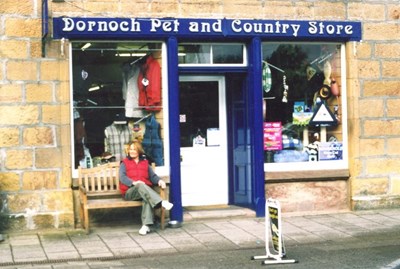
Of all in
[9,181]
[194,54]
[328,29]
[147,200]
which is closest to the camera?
[147,200]

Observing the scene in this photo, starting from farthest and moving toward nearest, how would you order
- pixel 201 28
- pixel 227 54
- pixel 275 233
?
pixel 227 54 < pixel 201 28 < pixel 275 233

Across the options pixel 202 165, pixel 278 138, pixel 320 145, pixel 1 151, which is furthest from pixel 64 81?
pixel 320 145

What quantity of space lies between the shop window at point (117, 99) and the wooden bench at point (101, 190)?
273 millimetres

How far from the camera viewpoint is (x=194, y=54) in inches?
481

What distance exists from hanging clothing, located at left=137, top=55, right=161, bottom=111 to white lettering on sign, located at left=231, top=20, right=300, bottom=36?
1.49 metres

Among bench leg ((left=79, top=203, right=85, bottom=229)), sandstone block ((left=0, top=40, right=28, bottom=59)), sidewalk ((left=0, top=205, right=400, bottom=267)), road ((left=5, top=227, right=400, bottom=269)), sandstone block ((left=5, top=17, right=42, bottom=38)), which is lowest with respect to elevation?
road ((left=5, top=227, right=400, bottom=269))

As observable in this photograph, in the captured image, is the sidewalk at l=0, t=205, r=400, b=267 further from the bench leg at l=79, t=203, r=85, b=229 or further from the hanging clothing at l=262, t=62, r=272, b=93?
the hanging clothing at l=262, t=62, r=272, b=93

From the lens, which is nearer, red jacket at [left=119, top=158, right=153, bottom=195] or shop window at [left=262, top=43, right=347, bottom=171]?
red jacket at [left=119, top=158, right=153, bottom=195]

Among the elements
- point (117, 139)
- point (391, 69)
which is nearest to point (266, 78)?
point (391, 69)

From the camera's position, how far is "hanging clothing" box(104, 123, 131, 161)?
11.8 m

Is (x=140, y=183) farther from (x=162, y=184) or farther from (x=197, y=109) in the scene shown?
(x=197, y=109)

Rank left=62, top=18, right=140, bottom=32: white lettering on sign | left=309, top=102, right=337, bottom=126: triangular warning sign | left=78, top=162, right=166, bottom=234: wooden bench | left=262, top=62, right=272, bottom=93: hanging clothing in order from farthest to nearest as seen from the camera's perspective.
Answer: left=309, top=102, right=337, bottom=126: triangular warning sign → left=262, top=62, right=272, bottom=93: hanging clothing → left=62, top=18, right=140, bottom=32: white lettering on sign → left=78, top=162, right=166, bottom=234: wooden bench

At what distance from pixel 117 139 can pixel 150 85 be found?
1.07 m

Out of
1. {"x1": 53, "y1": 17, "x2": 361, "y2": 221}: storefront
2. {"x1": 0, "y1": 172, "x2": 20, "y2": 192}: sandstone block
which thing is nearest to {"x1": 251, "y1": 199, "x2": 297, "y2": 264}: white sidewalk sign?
{"x1": 53, "y1": 17, "x2": 361, "y2": 221}: storefront
